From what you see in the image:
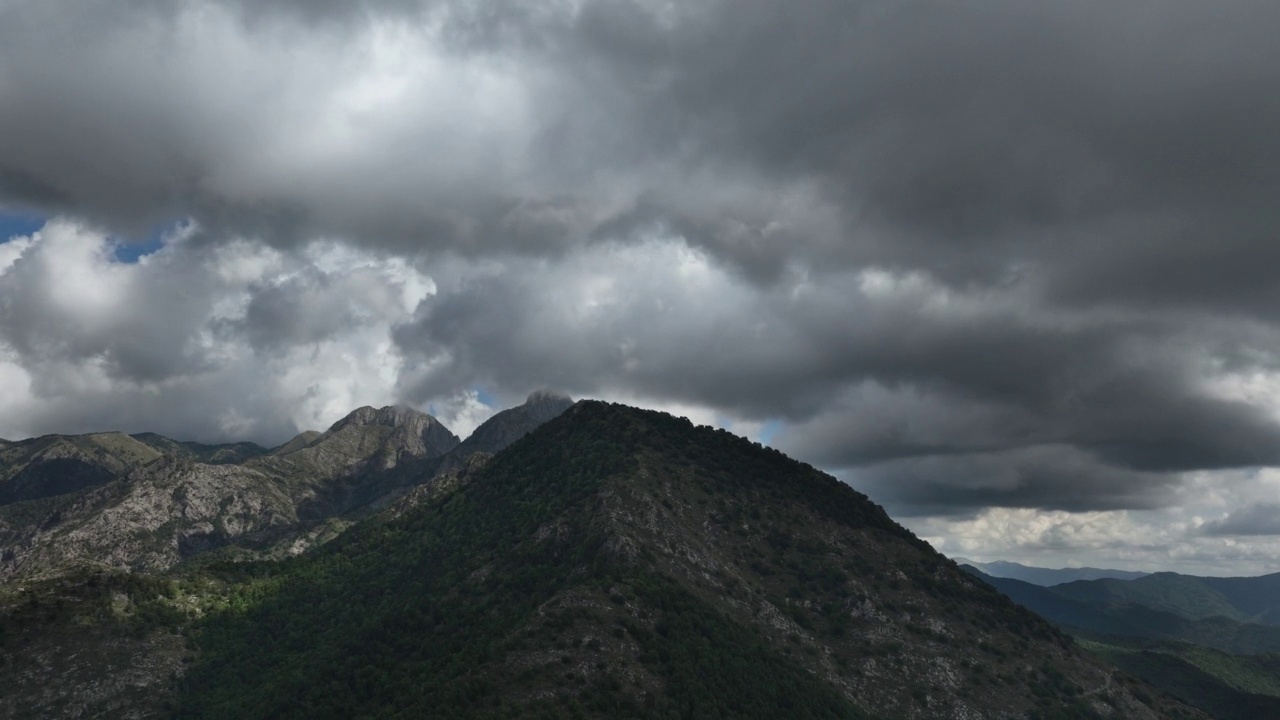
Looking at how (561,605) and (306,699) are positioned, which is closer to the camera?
(561,605)

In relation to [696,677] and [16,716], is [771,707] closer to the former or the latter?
[696,677]

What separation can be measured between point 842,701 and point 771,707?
30.0 meters

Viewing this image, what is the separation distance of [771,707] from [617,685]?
41.8 meters

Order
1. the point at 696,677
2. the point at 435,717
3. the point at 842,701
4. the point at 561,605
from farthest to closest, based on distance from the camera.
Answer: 1. the point at 842,701
2. the point at 561,605
3. the point at 696,677
4. the point at 435,717

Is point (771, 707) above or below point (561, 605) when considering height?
below

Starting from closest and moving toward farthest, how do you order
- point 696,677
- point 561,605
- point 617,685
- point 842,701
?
point 617,685
point 696,677
point 561,605
point 842,701

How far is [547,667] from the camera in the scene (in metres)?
158

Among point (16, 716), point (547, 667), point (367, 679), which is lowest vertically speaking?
point (16, 716)

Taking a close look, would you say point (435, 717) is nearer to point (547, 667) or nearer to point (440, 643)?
point (547, 667)

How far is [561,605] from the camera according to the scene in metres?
184

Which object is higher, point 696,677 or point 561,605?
point 561,605

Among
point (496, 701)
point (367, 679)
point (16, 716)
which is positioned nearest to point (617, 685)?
point (496, 701)

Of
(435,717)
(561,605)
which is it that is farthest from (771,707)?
(435,717)

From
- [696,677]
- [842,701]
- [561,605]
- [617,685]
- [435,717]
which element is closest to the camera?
[435,717]
